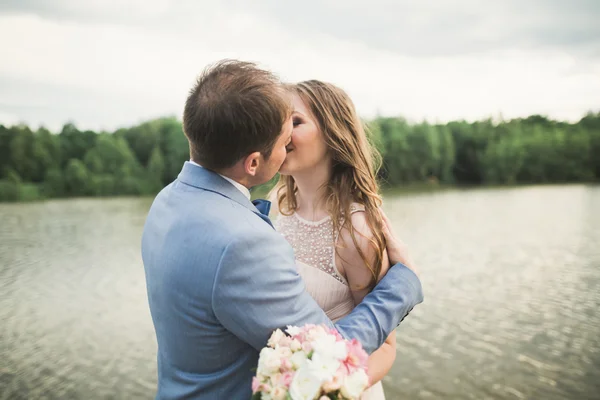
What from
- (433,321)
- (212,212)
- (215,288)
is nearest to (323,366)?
(215,288)

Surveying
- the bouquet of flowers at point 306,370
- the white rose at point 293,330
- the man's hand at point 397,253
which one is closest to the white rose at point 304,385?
the bouquet of flowers at point 306,370

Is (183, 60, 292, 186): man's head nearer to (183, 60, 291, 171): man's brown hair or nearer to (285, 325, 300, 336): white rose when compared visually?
(183, 60, 291, 171): man's brown hair

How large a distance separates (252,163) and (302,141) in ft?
3.08

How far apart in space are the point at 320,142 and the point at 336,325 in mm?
1298

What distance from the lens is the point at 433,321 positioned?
12.1 metres

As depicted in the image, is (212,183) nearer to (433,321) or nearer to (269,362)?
(269,362)

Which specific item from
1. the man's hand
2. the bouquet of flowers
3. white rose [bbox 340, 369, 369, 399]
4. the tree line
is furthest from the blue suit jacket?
the tree line

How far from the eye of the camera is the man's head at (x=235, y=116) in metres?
1.89

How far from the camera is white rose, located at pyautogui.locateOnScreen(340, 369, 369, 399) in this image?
5.57 ft

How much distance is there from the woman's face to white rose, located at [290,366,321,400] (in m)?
1.50

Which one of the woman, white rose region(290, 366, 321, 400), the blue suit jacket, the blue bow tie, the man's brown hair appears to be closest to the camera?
white rose region(290, 366, 321, 400)

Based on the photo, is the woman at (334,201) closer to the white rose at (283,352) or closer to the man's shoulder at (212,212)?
the man's shoulder at (212,212)

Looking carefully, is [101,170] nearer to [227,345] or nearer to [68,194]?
[68,194]

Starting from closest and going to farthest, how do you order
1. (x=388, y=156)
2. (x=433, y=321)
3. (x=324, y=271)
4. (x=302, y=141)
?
(x=302, y=141) < (x=324, y=271) < (x=433, y=321) < (x=388, y=156)
